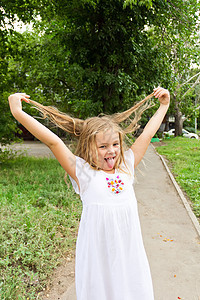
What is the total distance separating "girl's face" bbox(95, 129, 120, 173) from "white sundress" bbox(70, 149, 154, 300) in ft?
0.54

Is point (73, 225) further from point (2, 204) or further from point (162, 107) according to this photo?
point (162, 107)

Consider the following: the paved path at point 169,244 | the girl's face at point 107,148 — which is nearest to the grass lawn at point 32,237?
the paved path at point 169,244

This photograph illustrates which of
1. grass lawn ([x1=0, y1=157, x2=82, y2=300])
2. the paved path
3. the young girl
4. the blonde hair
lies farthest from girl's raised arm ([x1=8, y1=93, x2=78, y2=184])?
the paved path

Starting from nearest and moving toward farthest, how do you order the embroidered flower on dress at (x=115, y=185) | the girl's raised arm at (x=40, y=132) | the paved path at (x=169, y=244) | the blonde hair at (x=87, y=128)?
the girl's raised arm at (x=40, y=132) → the embroidered flower on dress at (x=115, y=185) → the blonde hair at (x=87, y=128) → the paved path at (x=169, y=244)

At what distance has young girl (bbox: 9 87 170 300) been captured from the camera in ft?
6.47

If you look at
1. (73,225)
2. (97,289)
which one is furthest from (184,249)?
(97,289)

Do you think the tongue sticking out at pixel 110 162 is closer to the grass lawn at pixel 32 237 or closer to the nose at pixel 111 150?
the nose at pixel 111 150

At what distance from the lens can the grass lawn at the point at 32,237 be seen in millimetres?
3209

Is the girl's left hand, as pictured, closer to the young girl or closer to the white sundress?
the young girl

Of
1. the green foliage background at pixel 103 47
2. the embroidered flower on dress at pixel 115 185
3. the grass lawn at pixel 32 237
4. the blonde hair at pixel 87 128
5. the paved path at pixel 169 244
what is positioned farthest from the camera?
the green foliage background at pixel 103 47

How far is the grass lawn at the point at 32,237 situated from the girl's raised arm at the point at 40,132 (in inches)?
19.0

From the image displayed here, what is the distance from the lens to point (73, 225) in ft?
15.9

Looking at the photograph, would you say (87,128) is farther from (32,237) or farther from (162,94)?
(32,237)

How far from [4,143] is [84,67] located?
4.04 m
